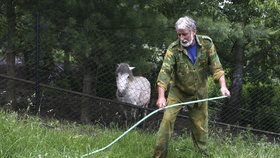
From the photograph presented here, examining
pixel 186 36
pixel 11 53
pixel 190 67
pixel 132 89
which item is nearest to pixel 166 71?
pixel 190 67

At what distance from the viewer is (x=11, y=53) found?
8805mm

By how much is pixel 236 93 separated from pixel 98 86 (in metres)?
2.75

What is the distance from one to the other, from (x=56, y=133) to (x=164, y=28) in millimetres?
2775

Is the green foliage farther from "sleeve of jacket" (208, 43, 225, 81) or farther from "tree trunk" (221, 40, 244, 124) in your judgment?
"sleeve of jacket" (208, 43, 225, 81)

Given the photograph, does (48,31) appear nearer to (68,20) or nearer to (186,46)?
(68,20)

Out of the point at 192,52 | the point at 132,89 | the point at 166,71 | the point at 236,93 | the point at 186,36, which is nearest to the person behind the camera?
the point at 186,36

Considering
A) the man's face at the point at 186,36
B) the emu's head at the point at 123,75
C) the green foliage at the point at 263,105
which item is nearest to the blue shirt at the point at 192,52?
the man's face at the point at 186,36

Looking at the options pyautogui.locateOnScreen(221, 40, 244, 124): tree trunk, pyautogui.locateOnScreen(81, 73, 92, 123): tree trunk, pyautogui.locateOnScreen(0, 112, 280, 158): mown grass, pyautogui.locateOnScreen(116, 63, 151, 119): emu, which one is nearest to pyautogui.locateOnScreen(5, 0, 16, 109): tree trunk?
pyautogui.locateOnScreen(81, 73, 92, 123): tree trunk

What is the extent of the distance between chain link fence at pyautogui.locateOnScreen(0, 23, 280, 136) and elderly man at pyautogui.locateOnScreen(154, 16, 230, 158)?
2.22 metres

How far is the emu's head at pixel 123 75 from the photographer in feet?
27.5

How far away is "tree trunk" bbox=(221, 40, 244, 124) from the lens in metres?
9.73

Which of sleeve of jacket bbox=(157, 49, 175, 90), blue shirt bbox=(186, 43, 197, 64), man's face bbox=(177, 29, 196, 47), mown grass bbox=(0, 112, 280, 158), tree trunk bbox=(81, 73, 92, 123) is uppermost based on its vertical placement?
man's face bbox=(177, 29, 196, 47)

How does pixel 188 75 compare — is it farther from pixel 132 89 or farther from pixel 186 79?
pixel 132 89

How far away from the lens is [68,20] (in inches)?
317
